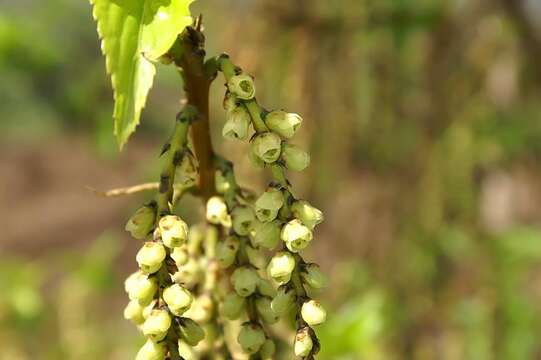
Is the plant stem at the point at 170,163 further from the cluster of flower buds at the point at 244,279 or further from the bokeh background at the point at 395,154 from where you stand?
the bokeh background at the point at 395,154

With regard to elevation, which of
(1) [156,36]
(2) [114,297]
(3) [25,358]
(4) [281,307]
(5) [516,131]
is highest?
(2) [114,297]

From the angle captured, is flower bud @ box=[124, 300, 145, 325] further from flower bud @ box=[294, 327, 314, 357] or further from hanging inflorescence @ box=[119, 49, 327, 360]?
flower bud @ box=[294, 327, 314, 357]

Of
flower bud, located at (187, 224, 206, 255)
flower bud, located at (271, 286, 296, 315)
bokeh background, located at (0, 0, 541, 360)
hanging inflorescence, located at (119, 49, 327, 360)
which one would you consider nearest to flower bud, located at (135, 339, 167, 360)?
hanging inflorescence, located at (119, 49, 327, 360)

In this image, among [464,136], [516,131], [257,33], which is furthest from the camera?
[516,131]

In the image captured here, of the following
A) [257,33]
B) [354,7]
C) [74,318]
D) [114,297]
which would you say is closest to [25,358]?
[74,318]

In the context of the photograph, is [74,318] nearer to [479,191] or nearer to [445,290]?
[445,290]
